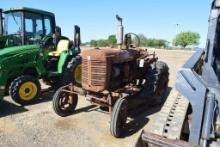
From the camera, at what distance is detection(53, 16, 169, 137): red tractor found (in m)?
5.35

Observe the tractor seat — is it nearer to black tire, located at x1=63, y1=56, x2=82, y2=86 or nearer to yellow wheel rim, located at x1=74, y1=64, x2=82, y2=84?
black tire, located at x1=63, y1=56, x2=82, y2=86

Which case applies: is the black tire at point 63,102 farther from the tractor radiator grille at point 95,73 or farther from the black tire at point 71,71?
the black tire at point 71,71

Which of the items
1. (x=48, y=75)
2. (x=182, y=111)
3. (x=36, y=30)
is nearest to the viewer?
(x=182, y=111)

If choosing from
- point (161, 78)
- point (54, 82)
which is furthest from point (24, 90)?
point (161, 78)

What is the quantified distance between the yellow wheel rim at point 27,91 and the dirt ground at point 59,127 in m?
0.23

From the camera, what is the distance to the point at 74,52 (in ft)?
27.9

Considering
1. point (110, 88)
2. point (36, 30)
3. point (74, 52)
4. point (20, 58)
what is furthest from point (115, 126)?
point (36, 30)

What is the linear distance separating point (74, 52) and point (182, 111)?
534 cm

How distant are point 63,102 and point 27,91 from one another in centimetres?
124

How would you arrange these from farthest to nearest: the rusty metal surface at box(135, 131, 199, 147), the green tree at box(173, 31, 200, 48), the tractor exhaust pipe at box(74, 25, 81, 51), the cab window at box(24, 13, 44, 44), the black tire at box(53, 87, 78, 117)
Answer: the green tree at box(173, 31, 200, 48), the tractor exhaust pipe at box(74, 25, 81, 51), the cab window at box(24, 13, 44, 44), the black tire at box(53, 87, 78, 117), the rusty metal surface at box(135, 131, 199, 147)

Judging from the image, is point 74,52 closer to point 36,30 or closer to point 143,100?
point 36,30

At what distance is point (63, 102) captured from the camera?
244 inches

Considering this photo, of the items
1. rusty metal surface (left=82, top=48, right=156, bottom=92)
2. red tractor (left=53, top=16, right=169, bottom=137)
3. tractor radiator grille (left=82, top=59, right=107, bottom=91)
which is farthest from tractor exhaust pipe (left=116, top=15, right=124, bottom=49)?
tractor radiator grille (left=82, top=59, right=107, bottom=91)

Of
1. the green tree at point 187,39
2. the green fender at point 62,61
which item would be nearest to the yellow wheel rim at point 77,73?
the green fender at point 62,61
